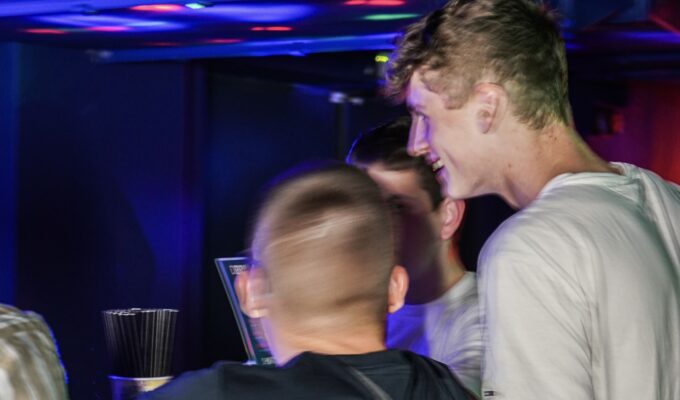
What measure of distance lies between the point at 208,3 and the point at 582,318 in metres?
1.76

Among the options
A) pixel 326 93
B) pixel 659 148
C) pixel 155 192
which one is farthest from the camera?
pixel 659 148

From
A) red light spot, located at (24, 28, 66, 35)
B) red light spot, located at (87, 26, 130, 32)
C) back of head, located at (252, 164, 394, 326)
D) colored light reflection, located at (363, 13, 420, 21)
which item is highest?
colored light reflection, located at (363, 13, 420, 21)

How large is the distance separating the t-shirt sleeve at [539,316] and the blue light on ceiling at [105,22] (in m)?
2.00

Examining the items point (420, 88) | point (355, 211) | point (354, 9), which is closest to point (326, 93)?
point (354, 9)

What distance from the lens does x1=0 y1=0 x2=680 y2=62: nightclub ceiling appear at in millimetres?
2879

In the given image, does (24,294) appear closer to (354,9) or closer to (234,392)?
(354,9)

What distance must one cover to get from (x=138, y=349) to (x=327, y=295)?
164cm

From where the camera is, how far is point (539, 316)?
131 centimetres

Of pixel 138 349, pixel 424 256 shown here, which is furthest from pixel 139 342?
pixel 424 256

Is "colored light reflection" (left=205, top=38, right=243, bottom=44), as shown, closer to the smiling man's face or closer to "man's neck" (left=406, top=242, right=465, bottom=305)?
"man's neck" (left=406, top=242, right=465, bottom=305)

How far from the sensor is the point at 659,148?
22.2 feet

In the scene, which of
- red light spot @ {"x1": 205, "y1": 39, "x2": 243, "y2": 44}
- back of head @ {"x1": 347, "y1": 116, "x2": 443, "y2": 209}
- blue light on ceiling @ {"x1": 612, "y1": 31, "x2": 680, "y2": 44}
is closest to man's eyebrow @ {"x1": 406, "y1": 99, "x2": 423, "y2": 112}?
back of head @ {"x1": 347, "y1": 116, "x2": 443, "y2": 209}

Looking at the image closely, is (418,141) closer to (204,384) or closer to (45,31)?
(204,384)

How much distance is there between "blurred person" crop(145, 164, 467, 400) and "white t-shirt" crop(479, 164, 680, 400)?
10 centimetres
